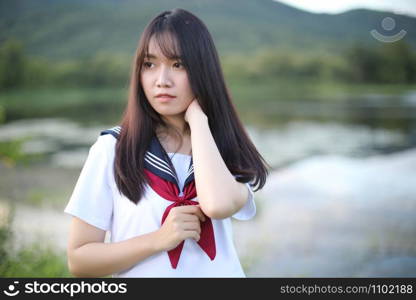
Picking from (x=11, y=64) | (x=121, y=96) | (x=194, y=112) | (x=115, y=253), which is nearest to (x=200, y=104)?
(x=194, y=112)

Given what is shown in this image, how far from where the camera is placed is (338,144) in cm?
523

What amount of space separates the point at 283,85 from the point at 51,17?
2786mm

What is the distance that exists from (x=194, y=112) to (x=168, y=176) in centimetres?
18

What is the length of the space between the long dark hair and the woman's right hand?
0.33 ft

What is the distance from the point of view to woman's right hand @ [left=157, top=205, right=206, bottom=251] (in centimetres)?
107

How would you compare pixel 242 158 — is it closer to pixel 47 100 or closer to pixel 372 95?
pixel 47 100

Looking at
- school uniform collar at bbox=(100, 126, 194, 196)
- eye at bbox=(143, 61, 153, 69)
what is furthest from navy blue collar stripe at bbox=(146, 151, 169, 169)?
eye at bbox=(143, 61, 153, 69)

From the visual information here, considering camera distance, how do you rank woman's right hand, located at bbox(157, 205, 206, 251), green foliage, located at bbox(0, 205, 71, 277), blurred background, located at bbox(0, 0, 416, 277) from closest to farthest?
woman's right hand, located at bbox(157, 205, 206, 251) → green foliage, located at bbox(0, 205, 71, 277) → blurred background, located at bbox(0, 0, 416, 277)

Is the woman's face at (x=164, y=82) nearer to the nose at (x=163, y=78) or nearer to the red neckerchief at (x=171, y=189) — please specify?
the nose at (x=163, y=78)

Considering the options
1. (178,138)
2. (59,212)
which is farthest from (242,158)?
(59,212)

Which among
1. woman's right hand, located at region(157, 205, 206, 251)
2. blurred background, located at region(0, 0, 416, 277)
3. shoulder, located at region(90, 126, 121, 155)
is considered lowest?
woman's right hand, located at region(157, 205, 206, 251)

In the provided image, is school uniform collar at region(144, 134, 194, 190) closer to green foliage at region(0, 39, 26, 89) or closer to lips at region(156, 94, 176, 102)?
lips at region(156, 94, 176, 102)

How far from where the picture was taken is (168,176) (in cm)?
114

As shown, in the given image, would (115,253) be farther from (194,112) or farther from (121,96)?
(121,96)
